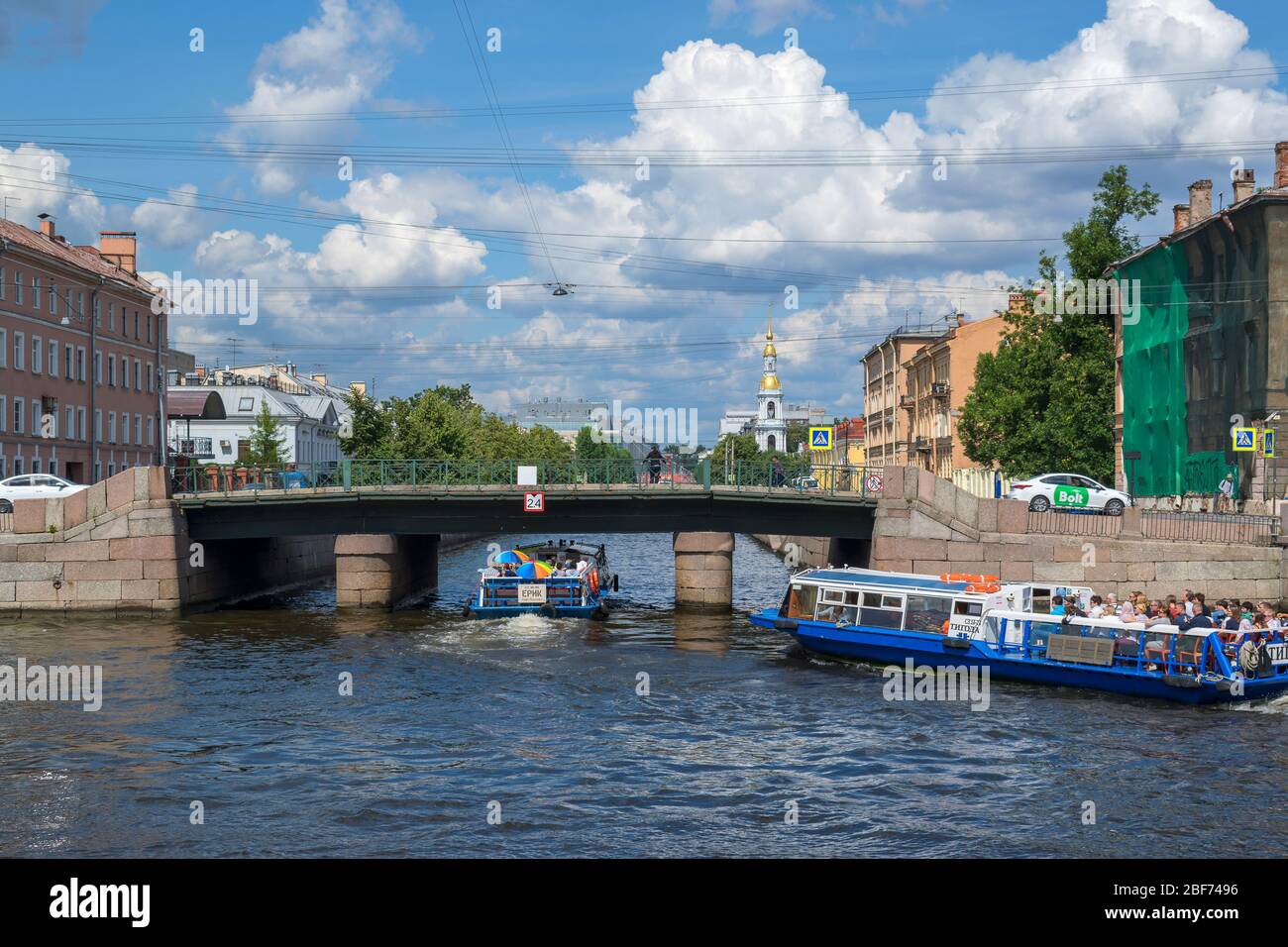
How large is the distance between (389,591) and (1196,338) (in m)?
35.6

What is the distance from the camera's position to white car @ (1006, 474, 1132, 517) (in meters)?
46.6

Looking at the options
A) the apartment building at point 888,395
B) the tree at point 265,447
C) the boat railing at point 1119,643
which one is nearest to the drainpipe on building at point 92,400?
the tree at point 265,447

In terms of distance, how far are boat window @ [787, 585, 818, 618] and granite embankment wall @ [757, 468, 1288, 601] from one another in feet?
25.2

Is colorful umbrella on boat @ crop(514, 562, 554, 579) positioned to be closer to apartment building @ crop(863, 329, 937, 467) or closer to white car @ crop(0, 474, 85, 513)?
white car @ crop(0, 474, 85, 513)

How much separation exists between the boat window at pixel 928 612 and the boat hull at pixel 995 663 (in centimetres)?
34

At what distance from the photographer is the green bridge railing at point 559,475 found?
4441 centimetres

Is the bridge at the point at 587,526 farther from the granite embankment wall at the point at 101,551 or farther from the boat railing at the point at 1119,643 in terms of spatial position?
the boat railing at the point at 1119,643

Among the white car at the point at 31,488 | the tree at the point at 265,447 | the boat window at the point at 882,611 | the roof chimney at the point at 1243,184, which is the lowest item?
the boat window at the point at 882,611

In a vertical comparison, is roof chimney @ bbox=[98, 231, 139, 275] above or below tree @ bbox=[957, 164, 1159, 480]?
above

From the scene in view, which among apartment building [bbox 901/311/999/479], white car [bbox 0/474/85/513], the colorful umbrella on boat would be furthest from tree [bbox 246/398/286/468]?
the colorful umbrella on boat

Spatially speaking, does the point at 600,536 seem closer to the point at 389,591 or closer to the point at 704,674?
the point at 389,591

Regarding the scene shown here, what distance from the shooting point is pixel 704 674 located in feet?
106
